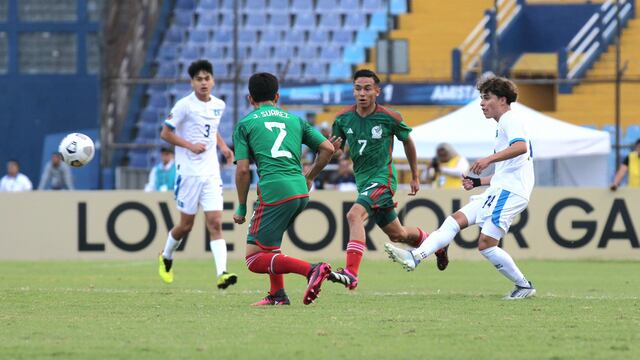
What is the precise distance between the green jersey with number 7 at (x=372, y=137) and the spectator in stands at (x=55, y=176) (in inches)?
512

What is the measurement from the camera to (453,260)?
63.1 feet

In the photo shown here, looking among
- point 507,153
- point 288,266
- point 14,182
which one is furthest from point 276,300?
point 14,182

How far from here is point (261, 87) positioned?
10.1 meters

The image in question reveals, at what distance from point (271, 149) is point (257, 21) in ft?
64.0

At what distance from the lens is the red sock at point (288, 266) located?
32.6 ft

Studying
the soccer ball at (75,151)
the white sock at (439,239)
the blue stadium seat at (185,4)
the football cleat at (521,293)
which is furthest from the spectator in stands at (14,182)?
the football cleat at (521,293)

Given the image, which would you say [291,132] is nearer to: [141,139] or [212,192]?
[212,192]

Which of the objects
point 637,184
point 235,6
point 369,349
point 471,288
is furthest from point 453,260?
point 369,349

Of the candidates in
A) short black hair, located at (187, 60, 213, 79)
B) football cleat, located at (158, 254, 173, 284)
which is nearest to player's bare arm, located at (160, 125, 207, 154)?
short black hair, located at (187, 60, 213, 79)

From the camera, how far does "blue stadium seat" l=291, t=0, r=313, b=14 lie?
2942 cm

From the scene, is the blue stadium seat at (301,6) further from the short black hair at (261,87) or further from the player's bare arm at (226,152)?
the short black hair at (261,87)

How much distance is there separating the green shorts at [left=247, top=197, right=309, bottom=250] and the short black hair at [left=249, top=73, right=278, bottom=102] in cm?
80

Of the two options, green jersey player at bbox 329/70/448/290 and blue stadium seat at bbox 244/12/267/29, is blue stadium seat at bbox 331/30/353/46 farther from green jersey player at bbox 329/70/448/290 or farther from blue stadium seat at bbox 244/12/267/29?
green jersey player at bbox 329/70/448/290

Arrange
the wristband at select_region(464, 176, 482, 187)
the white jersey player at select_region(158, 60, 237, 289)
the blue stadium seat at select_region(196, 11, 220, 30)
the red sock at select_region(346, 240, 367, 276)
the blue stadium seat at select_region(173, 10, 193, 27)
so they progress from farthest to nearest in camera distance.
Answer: the blue stadium seat at select_region(173, 10, 193, 27) < the blue stadium seat at select_region(196, 11, 220, 30) < the white jersey player at select_region(158, 60, 237, 289) < the red sock at select_region(346, 240, 367, 276) < the wristband at select_region(464, 176, 482, 187)
